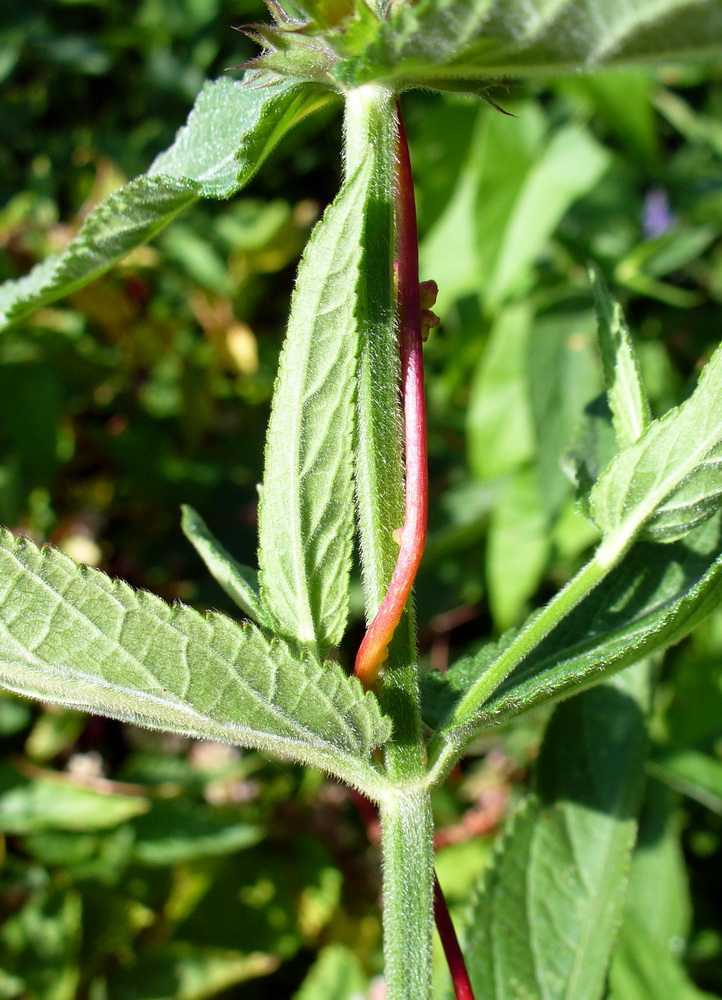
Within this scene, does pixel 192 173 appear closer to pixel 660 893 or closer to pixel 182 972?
pixel 660 893

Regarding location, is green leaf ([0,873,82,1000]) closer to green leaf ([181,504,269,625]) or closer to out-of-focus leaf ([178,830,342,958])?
out-of-focus leaf ([178,830,342,958])

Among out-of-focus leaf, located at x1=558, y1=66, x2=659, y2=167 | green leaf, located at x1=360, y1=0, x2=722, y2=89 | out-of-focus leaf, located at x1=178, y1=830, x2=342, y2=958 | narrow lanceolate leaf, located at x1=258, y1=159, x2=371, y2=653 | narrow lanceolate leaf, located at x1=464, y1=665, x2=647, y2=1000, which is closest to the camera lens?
green leaf, located at x1=360, y1=0, x2=722, y2=89

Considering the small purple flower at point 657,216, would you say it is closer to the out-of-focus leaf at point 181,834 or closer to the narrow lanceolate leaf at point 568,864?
the narrow lanceolate leaf at point 568,864

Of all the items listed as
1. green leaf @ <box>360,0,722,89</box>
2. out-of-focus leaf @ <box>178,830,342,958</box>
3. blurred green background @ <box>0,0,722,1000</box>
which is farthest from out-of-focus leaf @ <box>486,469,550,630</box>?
green leaf @ <box>360,0,722,89</box>

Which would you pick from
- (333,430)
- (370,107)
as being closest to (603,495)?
(333,430)

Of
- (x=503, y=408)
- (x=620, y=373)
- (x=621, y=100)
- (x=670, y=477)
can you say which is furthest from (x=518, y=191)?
(x=670, y=477)

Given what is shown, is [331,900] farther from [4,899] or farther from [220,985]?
[4,899]
